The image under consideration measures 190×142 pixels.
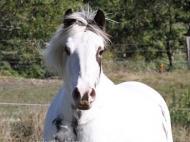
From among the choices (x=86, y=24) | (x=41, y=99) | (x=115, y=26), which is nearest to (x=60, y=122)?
(x=86, y=24)

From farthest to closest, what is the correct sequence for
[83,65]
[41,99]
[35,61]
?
[35,61]
[41,99]
[83,65]

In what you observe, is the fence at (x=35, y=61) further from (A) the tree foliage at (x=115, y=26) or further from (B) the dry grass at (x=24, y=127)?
(B) the dry grass at (x=24, y=127)

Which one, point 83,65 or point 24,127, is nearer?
point 83,65

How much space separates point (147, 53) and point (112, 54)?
142 centimetres

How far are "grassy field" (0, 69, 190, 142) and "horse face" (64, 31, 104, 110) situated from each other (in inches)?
123

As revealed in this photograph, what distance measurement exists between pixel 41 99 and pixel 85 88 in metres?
7.08

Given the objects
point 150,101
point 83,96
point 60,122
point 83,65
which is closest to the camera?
point 83,96

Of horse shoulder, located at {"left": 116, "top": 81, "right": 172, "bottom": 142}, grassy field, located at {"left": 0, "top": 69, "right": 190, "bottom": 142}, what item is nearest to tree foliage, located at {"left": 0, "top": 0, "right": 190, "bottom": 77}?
grassy field, located at {"left": 0, "top": 69, "right": 190, "bottom": 142}

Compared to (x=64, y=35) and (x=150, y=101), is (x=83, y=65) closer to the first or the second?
(x=64, y=35)

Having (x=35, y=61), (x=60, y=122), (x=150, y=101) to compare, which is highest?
(x=60, y=122)

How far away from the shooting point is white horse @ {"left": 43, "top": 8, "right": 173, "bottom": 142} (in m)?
3.65

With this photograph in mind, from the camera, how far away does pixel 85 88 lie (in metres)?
3.45

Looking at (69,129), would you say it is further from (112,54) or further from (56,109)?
(112,54)

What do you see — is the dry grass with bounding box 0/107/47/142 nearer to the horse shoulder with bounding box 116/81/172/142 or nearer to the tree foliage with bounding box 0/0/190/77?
the horse shoulder with bounding box 116/81/172/142
